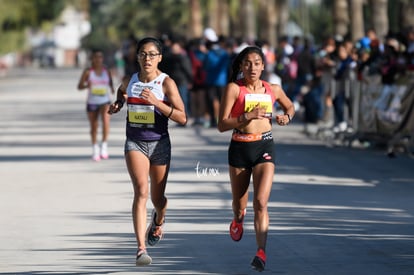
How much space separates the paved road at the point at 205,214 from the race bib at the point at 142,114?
1.07 m

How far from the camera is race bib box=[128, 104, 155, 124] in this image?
10438mm

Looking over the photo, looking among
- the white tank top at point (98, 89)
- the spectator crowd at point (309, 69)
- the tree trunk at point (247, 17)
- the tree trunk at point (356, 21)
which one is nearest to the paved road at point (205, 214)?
the white tank top at point (98, 89)

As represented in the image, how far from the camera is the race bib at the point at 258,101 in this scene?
33.9ft

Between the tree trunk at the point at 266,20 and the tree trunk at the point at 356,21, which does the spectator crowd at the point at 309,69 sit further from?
the tree trunk at the point at 266,20

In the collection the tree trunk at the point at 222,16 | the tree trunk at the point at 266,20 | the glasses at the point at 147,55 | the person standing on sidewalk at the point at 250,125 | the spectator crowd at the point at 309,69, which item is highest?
the glasses at the point at 147,55

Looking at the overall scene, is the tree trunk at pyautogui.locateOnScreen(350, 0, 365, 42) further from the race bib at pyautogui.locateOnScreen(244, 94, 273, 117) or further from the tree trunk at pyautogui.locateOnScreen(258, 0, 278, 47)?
the race bib at pyautogui.locateOnScreen(244, 94, 273, 117)

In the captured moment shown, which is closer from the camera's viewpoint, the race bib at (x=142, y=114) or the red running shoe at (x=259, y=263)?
the red running shoe at (x=259, y=263)

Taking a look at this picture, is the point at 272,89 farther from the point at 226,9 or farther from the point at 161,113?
the point at 226,9

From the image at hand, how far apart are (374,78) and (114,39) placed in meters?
127

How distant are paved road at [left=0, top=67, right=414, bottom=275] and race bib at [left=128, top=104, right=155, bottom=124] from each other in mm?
1075

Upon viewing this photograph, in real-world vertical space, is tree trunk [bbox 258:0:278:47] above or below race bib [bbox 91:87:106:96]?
below

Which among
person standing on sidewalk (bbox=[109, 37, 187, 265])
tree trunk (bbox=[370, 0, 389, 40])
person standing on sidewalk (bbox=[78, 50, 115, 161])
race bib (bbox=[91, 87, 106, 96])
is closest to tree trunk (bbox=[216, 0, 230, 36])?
tree trunk (bbox=[370, 0, 389, 40])

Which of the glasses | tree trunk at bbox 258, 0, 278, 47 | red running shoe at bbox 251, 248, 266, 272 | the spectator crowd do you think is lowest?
tree trunk at bbox 258, 0, 278, 47

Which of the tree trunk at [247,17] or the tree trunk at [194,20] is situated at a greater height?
the tree trunk at [247,17]
